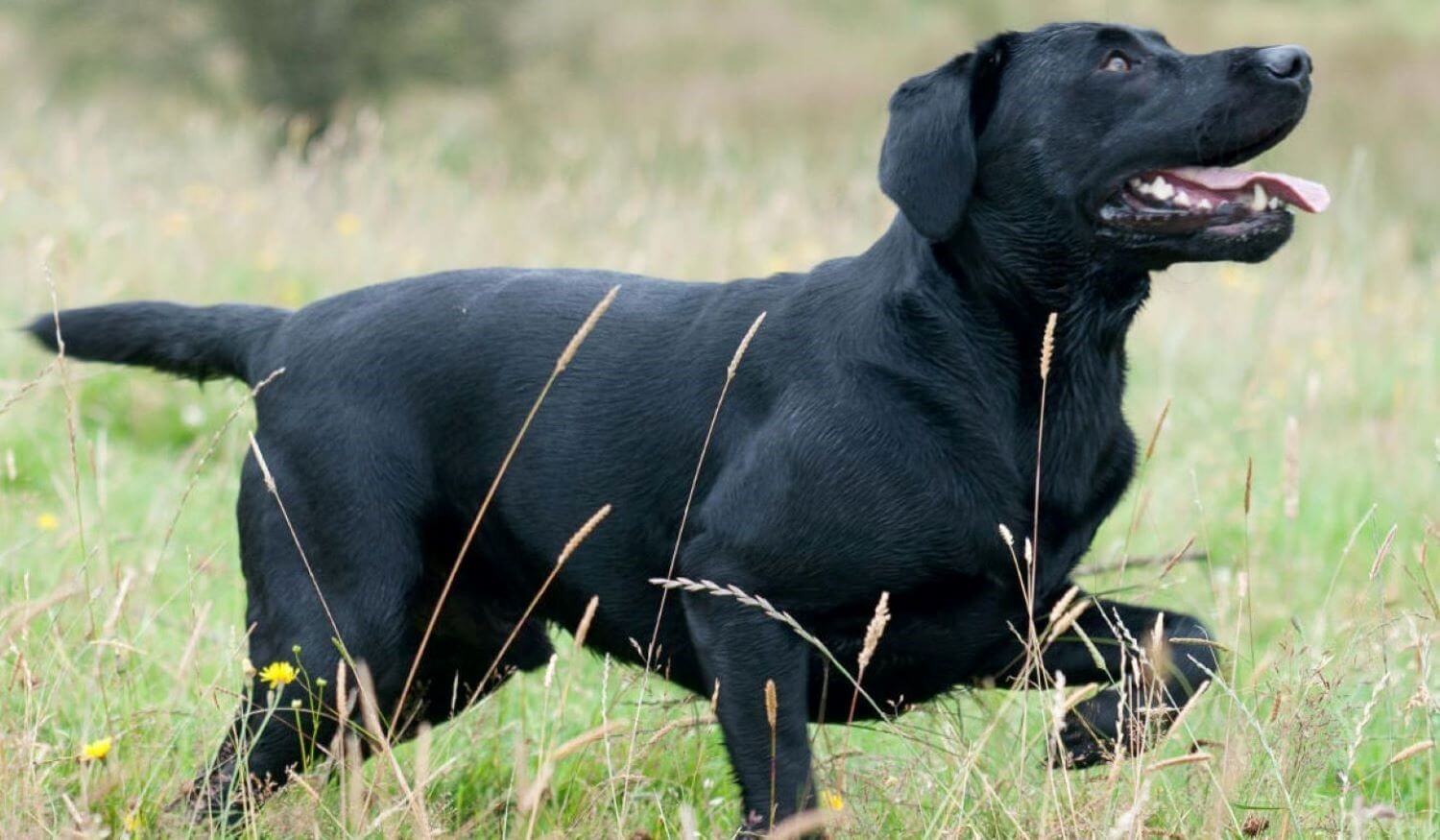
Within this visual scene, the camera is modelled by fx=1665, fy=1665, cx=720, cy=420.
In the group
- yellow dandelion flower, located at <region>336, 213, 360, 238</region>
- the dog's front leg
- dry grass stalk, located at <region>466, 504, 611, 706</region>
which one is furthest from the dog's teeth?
yellow dandelion flower, located at <region>336, 213, 360, 238</region>

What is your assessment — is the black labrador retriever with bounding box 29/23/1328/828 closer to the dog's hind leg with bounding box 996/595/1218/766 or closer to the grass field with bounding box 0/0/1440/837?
the dog's hind leg with bounding box 996/595/1218/766

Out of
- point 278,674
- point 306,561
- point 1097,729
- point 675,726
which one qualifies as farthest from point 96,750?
point 1097,729

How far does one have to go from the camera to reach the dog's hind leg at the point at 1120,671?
2949 millimetres

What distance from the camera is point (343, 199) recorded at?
31.4 feet

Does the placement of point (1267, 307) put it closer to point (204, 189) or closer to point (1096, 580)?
point (1096, 580)

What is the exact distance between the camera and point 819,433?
118 inches

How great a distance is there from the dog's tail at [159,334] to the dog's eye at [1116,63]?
180cm

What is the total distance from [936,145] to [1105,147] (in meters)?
0.32

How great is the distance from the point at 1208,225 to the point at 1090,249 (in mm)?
226

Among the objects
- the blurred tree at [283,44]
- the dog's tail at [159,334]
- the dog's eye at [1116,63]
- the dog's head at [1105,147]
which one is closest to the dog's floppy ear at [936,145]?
the dog's head at [1105,147]

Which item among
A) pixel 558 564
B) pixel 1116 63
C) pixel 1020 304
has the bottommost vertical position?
pixel 558 564

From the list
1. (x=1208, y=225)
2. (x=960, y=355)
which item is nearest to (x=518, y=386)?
(x=960, y=355)

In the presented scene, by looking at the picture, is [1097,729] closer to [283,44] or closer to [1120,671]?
[1120,671]

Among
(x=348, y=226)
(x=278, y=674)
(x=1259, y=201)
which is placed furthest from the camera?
(x=348, y=226)
